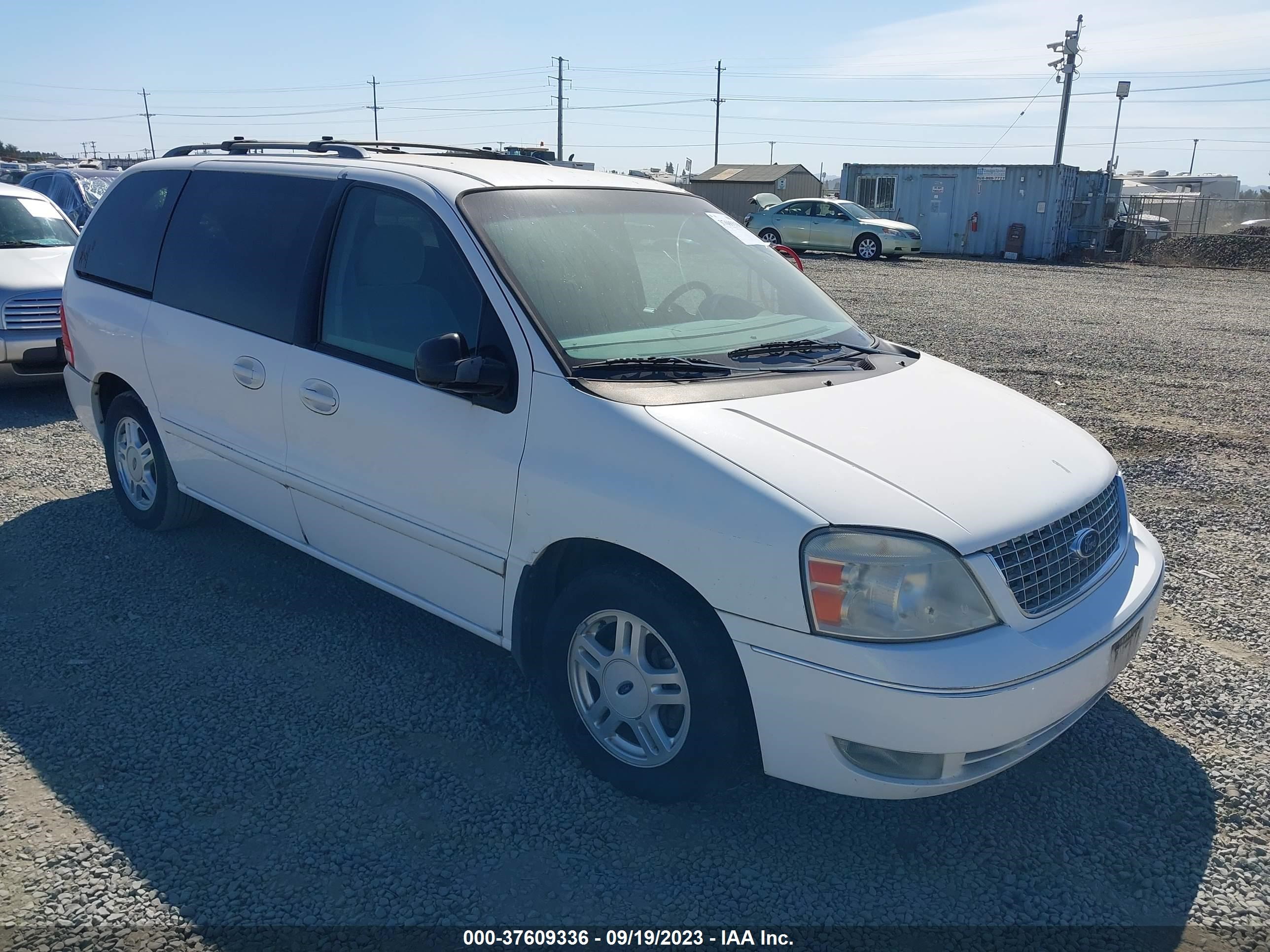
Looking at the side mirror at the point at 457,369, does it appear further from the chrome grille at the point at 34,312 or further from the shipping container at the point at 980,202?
the shipping container at the point at 980,202

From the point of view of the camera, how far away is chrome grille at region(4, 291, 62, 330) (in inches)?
316

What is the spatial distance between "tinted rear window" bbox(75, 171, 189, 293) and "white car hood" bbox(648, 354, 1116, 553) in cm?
323

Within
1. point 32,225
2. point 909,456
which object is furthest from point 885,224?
point 909,456

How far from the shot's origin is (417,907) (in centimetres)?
276

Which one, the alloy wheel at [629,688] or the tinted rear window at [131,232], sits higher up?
the tinted rear window at [131,232]

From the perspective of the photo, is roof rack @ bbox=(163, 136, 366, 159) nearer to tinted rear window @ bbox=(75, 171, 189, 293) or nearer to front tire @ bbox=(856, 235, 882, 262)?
tinted rear window @ bbox=(75, 171, 189, 293)

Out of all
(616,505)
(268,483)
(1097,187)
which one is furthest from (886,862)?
(1097,187)

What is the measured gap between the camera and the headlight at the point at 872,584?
104 inches

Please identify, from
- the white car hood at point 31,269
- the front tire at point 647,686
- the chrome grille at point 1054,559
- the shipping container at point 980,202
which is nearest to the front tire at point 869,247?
the shipping container at point 980,202

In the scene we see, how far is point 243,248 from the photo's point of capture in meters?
4.38

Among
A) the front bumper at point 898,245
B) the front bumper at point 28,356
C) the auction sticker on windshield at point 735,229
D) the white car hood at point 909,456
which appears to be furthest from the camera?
the front bumper at point 898,245

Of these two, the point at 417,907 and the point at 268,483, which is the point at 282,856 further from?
the point at 268,483

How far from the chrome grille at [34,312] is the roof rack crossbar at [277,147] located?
3.43 metres

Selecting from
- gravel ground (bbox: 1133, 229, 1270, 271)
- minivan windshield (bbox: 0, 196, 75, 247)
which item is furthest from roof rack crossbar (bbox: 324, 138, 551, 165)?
gravel ground (bbox: 1133, 229, 1270, 271)
